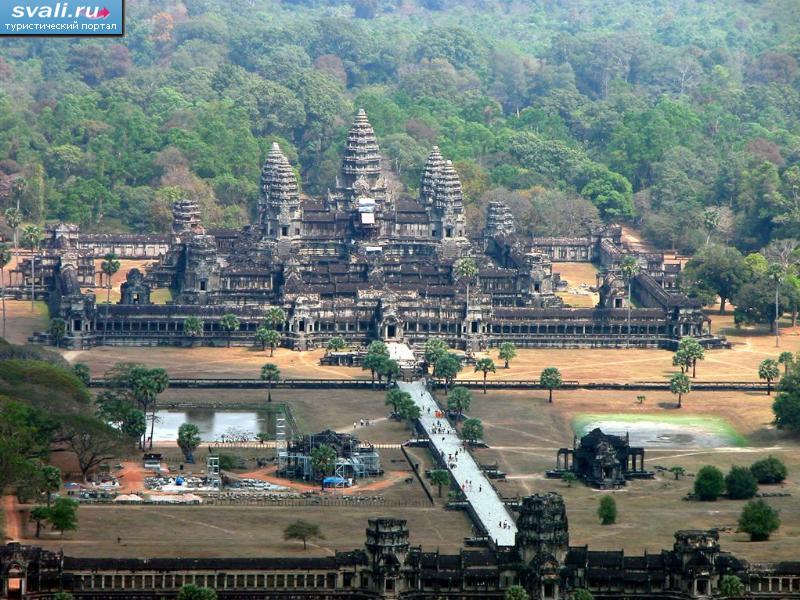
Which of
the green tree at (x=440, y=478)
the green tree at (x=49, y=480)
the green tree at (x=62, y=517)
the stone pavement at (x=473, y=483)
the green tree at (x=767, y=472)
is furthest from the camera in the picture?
the green tree at (x=767, y=472)

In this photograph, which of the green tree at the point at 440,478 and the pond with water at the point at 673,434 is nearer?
the green tree at the point at 440,478

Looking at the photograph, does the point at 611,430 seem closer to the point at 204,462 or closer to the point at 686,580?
the point at 204,462

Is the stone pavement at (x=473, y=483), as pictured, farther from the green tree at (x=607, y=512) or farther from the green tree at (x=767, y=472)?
the green tree at (x=767, y=472)

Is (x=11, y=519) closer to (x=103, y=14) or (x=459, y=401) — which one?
(x=103, y=14)

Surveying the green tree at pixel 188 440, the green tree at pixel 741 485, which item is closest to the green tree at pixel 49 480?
the green tree at pixel 188 440

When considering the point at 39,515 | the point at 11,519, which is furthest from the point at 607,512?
the point at 11,519

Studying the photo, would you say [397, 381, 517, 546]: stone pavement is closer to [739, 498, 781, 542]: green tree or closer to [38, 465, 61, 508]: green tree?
[739, 498, 781, 542]: green tree

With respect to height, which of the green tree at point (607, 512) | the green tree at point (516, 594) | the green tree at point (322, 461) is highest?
the green tree at point (322, 461)
